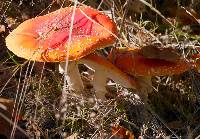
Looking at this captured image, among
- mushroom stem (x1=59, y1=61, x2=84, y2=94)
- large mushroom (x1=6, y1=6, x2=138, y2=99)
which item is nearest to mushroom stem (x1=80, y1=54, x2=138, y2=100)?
large mushroom (x1=6, y1=6, x2=138, y2=99)

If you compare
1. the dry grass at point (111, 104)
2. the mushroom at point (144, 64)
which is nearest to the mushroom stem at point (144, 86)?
the dry grass at point (111, 104)

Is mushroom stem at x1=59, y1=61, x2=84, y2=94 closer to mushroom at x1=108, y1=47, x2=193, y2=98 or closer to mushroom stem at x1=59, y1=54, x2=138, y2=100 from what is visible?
mushroom stem at x1=59, y1=54, x2=138, y2=100

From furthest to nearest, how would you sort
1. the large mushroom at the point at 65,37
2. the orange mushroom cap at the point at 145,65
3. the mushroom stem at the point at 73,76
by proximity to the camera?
1. the mushroom stem at the point at 73,76
2. the orange mushroom cap at the point at 145,65
3. the large mushroom at the point at 65,37

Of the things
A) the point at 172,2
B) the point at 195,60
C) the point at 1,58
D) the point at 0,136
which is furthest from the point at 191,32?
the point at 0,136

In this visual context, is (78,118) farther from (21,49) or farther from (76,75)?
(21,49)

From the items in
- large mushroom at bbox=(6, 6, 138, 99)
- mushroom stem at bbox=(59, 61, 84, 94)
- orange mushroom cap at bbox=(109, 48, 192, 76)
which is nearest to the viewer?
large mushroom at bbox=(6, 6, 138, 99)

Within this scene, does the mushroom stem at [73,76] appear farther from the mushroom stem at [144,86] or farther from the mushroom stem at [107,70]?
the mushroom stem at [144,86]

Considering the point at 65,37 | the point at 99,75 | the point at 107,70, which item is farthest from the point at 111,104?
the point at 65,37
